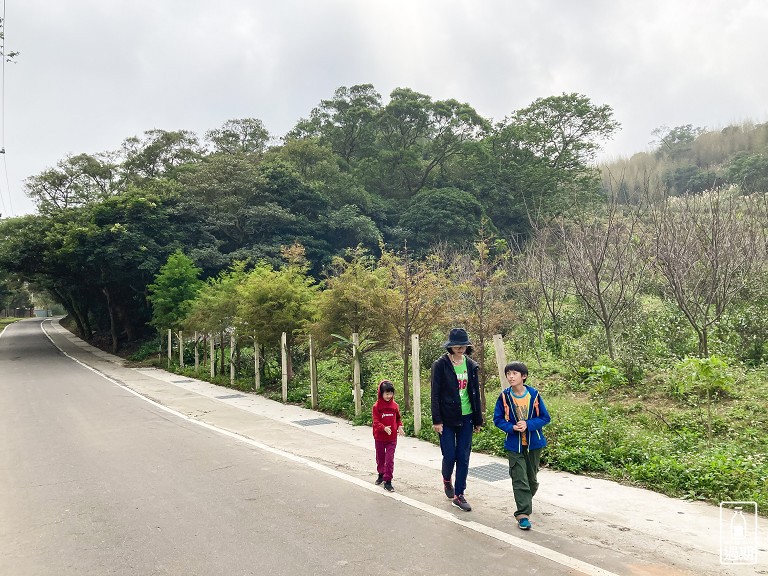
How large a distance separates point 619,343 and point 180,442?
9.43 m

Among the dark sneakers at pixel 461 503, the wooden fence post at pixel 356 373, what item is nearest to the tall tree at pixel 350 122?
the wooden fence post at pixel 356 373

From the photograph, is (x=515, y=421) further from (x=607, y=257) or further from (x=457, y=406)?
(x=607, y=257)

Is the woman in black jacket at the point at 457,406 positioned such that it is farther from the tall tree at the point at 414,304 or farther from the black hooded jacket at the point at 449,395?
the tall tree at the point at 414,304

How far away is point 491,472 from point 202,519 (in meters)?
3.44

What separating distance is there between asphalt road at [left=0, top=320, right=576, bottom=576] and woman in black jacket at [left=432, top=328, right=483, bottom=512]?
0.63 m

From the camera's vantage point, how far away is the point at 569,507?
17.8 ft

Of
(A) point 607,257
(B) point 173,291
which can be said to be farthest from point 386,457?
(B) point 173,291

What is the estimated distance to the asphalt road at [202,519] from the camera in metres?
4.24

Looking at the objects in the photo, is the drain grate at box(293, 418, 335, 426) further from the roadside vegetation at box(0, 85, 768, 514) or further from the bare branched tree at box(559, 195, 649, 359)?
the bare branched tree at box(559, 195, 649, 359)

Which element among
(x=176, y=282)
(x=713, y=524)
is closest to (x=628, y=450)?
(x=713, y=524)

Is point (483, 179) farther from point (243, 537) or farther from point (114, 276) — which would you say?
point (243, 537)

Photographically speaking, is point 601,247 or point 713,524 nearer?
point 713,524

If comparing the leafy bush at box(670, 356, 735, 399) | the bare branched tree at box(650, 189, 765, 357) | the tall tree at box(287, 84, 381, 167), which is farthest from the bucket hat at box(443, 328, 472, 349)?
the tall tree at box(287, 84, 381, 167)

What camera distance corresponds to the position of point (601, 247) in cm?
1242
